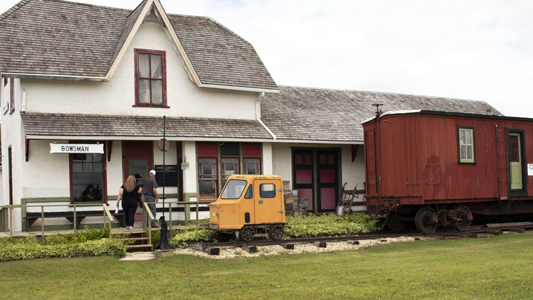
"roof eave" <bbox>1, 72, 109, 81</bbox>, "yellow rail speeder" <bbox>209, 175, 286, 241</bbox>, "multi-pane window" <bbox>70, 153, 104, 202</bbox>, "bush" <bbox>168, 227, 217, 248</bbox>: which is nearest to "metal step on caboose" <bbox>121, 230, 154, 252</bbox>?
"bush" <bbox>168, 227, 217, 248</bbox>

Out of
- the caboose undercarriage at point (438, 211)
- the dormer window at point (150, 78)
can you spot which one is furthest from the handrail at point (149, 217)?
the caboose undercarriage at point (438, 211)

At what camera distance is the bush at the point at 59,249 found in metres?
14.3

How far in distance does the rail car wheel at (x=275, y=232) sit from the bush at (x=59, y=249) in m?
4.19

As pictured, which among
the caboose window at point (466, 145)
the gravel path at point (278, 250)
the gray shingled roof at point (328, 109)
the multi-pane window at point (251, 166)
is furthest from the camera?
the gray shingled roof at point (328, 109)

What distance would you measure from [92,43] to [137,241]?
23.6 feet

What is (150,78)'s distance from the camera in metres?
20.1

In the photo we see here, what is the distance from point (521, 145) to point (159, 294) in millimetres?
15024

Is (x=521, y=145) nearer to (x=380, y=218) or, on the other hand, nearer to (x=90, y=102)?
(x=380, y=218)

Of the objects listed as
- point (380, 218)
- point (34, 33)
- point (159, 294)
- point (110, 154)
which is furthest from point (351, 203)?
point (159, 294)

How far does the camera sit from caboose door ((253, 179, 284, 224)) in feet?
55.0

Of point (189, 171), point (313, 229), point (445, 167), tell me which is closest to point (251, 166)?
point (189, 171)

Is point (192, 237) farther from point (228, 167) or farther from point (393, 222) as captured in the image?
point (393, 222)

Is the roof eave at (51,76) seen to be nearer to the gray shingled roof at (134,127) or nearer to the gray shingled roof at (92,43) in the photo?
the gray shingled roof at (92,43)

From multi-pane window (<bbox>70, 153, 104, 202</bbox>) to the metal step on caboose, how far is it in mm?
2701
